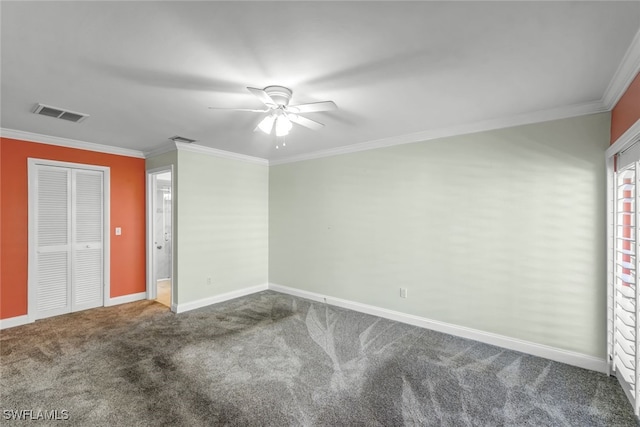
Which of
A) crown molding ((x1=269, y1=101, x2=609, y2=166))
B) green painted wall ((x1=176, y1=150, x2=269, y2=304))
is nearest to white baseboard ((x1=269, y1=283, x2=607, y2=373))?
green painted wall ((x1=176, y1=150, x2=269, y2=304))

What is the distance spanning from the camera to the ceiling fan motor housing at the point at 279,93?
7.57ft

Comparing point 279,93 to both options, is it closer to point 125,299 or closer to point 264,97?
point 264,97

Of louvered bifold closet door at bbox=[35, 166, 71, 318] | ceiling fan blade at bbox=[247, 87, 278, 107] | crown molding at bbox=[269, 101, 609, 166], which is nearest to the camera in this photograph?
ceiling fan blade at bbox=[247, 87, 278, 107]

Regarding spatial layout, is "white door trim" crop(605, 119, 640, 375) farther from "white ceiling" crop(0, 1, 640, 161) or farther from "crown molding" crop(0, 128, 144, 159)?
"crown molding" crop(0, 128, 144, 159)

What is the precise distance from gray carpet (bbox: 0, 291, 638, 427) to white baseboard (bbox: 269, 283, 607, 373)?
9 cm

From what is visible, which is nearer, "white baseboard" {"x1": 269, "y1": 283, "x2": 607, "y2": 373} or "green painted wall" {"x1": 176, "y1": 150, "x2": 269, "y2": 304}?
"white baseboard" {"x1": 269, "y1": 283, "x2": 607, "y2": 373}

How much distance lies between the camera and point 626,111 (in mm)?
2180

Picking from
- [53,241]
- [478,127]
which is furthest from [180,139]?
[478,127]

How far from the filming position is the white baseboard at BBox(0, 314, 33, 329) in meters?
3.55

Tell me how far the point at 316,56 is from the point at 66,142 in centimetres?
412

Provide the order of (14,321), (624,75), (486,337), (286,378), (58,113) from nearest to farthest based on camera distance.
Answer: (624,75)
(286,378)
(58,113)
(486,337)
(14,321)

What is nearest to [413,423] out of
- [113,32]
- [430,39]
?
[430,39]

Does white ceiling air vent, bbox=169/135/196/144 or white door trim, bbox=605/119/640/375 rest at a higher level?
white ceiling air vent, bbox=169/135/196/144

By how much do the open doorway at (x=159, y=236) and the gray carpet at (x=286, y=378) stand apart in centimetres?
117
